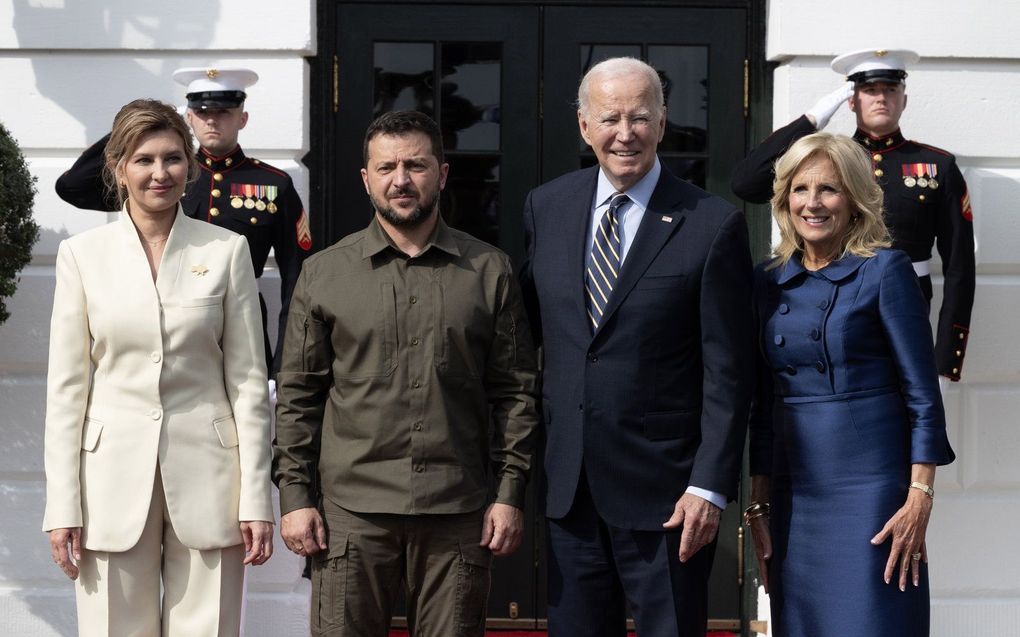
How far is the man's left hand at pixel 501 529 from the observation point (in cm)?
312

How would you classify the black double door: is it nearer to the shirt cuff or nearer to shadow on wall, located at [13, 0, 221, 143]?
shadow on wall, located at [13, 0, 221, 143]

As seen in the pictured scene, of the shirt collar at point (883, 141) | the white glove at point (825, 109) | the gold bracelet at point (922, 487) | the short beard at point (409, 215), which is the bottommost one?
the gold bracelet at point (922, 487)

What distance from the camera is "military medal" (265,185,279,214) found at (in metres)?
4.41

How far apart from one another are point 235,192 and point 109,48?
99 cm

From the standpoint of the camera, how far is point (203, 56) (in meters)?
4.89

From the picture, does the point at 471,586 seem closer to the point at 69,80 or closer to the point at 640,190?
the point at 640,190

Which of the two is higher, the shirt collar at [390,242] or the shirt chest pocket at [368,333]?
the shirt collar at [390,242]

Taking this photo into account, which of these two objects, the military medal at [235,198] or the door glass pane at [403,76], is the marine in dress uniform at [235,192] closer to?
the military medal at [235,198]

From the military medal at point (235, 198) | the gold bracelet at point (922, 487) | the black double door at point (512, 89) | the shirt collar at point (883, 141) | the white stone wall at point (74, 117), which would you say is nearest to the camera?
the gold bracelet at point (922, 487)

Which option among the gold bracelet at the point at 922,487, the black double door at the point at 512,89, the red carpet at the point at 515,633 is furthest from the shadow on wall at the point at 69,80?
the gold bracelet at the point at 922,487

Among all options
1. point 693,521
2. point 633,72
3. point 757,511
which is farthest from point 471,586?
point 633,72

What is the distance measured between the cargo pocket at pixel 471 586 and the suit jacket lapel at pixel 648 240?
2.02 ft

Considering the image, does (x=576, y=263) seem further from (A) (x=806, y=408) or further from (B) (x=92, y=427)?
(B) (x=92, y=427)

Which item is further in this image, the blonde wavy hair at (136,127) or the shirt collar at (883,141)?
the shirt collar at (883,141)
